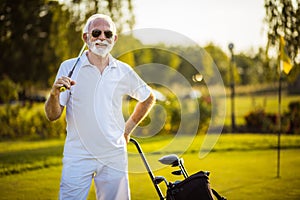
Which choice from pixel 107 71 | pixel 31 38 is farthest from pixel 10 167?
pixel 31 38

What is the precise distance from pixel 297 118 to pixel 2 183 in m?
9.53

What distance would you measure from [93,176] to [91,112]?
43 centimetres

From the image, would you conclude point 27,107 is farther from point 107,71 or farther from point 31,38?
point 107,71

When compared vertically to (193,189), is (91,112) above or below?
above

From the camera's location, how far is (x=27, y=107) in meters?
14.4

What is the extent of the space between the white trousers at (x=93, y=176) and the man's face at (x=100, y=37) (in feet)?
2.31

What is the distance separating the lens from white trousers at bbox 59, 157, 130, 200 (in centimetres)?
334

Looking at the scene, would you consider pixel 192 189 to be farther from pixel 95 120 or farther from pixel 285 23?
pixel 285 23

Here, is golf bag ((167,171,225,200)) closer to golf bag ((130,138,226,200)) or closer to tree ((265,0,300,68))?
golf bag ((130,138,226,200))

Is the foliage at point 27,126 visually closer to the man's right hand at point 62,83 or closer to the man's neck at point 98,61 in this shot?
the man's neck at point 98,61

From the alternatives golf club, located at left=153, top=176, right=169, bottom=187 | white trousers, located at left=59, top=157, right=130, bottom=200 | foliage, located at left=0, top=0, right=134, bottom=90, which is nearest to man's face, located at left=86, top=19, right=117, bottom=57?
white trousers, located at left=59, top=157, right=130, bottom=200

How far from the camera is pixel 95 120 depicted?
11.1ft

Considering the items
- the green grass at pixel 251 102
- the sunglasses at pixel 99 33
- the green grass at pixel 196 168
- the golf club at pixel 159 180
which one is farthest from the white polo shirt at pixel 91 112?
the green grass at pixel 251 102

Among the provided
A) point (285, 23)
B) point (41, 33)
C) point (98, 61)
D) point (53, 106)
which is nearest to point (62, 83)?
point (53, 106)
